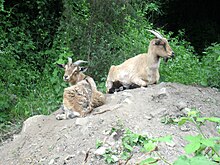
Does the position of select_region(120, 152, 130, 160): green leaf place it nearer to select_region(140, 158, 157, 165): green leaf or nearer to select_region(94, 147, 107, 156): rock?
select_region(94, 147, 107, 156): rock

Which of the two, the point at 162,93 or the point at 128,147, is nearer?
the point at 128,147

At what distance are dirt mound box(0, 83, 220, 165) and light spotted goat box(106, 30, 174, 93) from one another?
1018 millimetres

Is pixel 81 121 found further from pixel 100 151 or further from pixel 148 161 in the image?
pixel 148 161

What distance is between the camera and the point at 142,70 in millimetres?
8820

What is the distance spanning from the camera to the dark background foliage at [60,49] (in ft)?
31.8

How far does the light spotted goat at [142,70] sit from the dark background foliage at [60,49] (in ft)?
3.59

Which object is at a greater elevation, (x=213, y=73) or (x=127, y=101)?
(x=213, y=73)

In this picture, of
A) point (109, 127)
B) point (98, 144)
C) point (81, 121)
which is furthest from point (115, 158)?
point (81, 121)

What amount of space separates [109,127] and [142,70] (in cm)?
306

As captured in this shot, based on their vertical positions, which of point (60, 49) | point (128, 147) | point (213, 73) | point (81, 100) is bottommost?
point (128, 147)

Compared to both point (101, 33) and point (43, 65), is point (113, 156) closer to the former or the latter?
point (101, 33)

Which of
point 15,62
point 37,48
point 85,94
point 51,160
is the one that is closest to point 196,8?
point 37,48

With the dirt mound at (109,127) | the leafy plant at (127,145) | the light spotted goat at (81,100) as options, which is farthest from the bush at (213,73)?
the leafy plant at (127,145)

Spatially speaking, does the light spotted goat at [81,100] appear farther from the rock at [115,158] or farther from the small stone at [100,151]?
the rock at [115,158]
